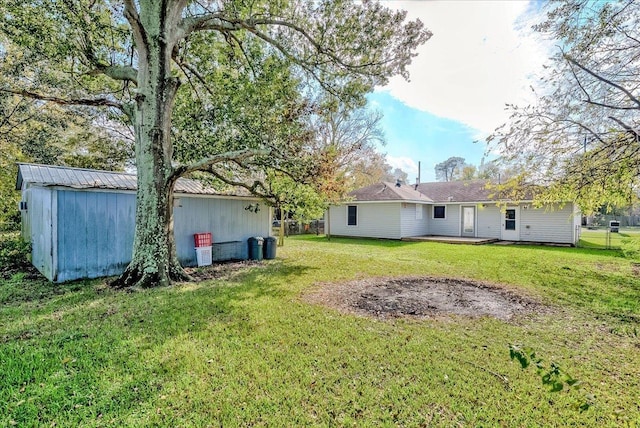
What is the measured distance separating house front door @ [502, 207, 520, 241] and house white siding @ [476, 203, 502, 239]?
28 cm

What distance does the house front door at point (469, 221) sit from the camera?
18688mm

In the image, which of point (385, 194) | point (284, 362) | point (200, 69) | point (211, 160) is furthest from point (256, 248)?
point (385, 194)

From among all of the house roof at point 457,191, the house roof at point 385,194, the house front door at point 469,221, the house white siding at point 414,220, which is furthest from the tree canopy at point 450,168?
the house roof at point 385,194

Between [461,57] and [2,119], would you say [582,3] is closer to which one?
[461,57]

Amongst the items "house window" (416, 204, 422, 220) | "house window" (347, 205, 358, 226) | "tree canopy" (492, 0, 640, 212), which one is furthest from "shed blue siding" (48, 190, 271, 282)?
"house window" (416, 204, 422, 220)

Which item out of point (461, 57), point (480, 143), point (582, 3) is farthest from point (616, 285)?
point (461, 57)

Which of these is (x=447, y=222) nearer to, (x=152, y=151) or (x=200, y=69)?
(x=200, y=69)

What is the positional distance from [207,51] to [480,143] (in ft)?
28.6

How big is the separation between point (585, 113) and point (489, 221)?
1292 cm

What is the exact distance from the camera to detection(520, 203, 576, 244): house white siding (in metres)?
15.6

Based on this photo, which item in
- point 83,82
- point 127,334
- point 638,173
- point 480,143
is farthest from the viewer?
point 83,82

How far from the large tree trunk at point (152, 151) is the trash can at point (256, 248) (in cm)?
408

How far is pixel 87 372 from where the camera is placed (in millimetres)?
3297

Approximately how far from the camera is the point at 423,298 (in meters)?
6.35
